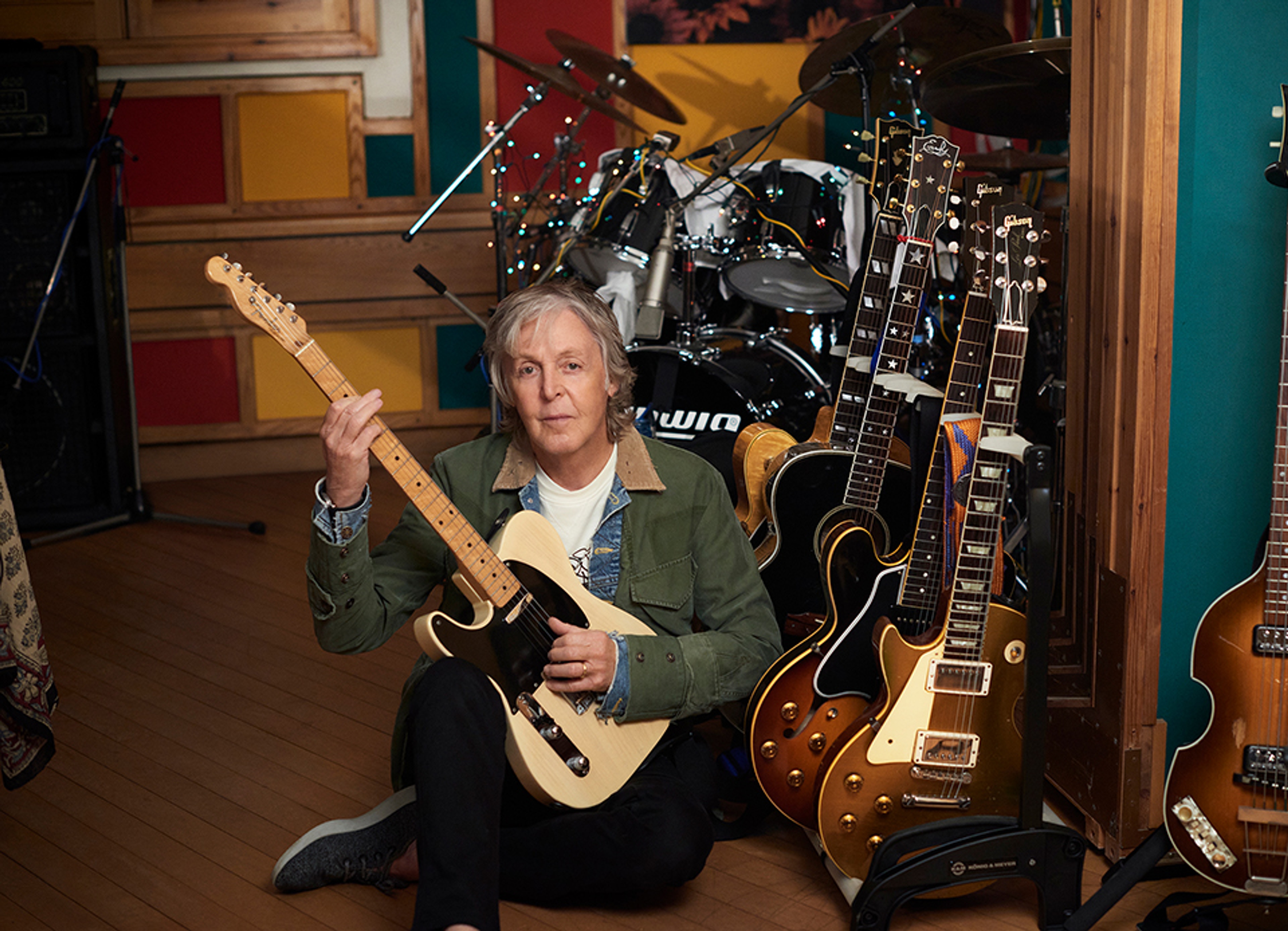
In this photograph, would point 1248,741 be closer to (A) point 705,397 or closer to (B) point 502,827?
(B) point 502,827

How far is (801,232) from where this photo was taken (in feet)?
11.9

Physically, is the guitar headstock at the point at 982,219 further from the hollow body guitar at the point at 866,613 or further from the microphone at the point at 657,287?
the microphone at the point at 657,287

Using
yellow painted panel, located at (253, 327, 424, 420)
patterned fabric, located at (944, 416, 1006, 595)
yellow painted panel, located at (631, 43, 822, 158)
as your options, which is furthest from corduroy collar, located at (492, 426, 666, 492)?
yellow painted panel, located at (631, 43, 822, 158)

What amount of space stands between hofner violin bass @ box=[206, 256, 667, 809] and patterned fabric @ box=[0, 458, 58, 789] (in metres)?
0.57

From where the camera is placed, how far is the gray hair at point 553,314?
1814 millimetres

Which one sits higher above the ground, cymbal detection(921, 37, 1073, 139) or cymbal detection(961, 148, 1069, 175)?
cymbal detection(921, 37, 1073, 139)

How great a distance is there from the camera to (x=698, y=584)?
76.1 inches

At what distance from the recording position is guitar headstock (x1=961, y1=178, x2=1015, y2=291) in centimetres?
190

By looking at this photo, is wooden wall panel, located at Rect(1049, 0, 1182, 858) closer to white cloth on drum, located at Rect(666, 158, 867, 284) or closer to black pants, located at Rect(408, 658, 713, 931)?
black pants, located at Rect(408, 658, 713, 931)

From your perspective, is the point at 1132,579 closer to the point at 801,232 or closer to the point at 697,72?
the point at 801,232

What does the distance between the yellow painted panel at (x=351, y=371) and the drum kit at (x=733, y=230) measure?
1.00 metres

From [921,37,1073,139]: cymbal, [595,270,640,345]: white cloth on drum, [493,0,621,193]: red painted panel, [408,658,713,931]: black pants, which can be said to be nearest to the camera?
[408,658,713,931]: black pants

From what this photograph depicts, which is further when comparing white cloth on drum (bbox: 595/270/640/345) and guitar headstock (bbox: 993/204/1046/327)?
white cloth on drum (bbox: 595/270/640/345)

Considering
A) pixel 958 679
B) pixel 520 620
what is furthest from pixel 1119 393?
pixel 520 620
